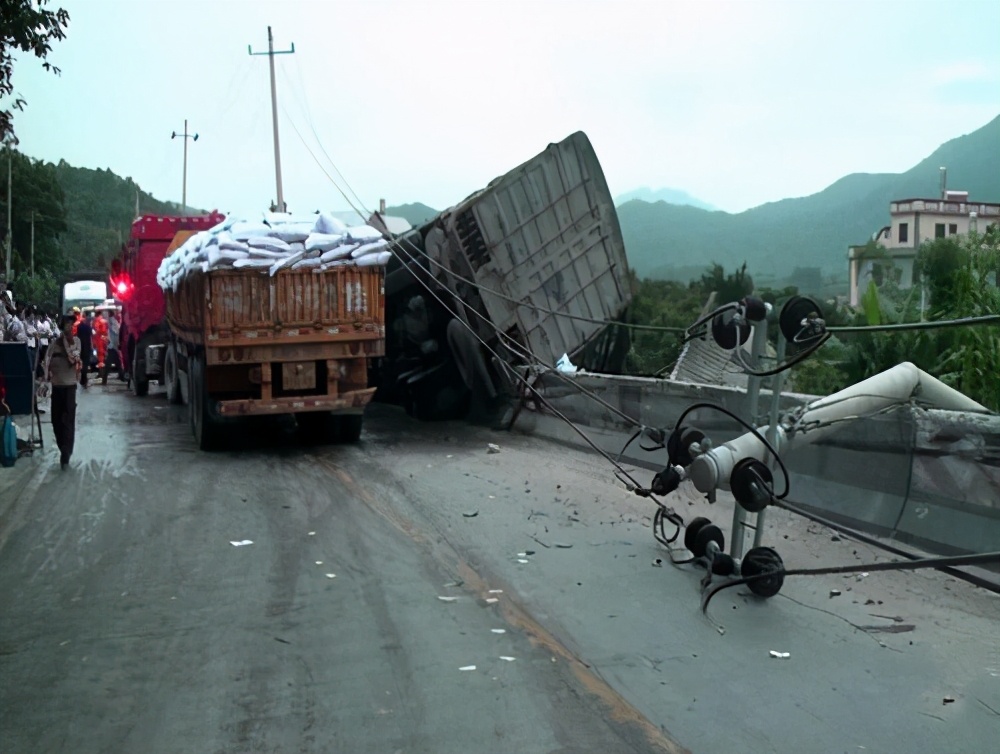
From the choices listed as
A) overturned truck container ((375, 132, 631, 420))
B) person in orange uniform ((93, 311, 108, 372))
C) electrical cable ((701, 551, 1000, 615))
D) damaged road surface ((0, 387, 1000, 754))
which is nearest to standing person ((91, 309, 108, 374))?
person in orange uniform ((93, 311, 108, 372))

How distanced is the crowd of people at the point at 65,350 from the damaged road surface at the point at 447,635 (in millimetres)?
2153

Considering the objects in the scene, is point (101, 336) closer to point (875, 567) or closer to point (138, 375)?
point (138, 375)

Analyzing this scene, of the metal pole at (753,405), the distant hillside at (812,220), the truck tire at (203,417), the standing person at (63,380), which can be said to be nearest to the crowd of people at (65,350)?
the standing person at (63,380)

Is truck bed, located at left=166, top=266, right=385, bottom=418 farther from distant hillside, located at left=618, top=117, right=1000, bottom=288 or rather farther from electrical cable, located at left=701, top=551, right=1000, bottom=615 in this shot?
distant hillside, located at left=618, top=117, right=1000, bottom=288

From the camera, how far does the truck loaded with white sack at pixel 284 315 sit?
11797 mm

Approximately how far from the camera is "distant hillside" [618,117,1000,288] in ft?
116

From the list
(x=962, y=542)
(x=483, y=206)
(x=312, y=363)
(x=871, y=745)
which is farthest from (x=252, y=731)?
(x=483, y=206)

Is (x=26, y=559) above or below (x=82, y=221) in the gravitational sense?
below

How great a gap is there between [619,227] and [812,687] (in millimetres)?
10957

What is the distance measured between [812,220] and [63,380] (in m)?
34.3

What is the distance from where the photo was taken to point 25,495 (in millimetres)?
10109

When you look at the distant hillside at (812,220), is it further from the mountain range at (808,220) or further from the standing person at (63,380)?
the standing person at (63,380)

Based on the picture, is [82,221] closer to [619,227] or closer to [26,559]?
[619,227]

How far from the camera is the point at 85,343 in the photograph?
25.8 metres
